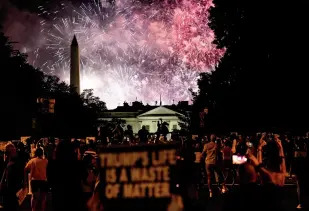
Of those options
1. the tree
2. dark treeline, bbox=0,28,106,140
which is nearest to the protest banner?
dark treeline, bbox=0,28,106,140

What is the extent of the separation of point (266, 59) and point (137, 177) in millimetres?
31833

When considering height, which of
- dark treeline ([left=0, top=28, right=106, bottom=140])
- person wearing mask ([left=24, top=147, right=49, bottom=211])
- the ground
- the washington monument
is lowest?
the ground

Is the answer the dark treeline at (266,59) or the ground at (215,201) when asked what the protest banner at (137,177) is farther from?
the dark treeline at (266,59)

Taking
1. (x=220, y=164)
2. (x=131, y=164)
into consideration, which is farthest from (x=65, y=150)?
(x=220, y=164)

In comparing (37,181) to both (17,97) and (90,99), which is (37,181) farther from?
(90,99)

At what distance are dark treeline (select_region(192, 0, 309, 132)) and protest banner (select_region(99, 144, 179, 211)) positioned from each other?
29.5m

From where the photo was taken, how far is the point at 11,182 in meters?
10.8

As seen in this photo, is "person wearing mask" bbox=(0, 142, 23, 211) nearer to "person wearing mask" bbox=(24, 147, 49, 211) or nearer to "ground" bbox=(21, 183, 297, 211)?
"person wearing mask" bbox=(24, 147, 49, 211)

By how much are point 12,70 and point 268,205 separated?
160 feet

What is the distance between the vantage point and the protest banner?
5.59 metres

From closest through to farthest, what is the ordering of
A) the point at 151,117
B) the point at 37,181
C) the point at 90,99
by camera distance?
the point at 37,181 < the point at 90,99 < the point at 151,117

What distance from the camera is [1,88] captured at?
50.3 metres

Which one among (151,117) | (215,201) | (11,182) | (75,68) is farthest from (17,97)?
(151,117)

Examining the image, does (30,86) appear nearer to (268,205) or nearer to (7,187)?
(7,187)
